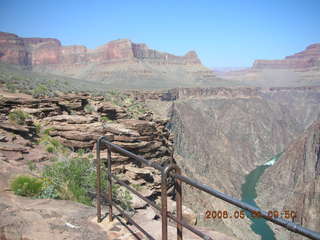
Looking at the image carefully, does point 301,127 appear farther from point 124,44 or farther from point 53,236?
point 53,236

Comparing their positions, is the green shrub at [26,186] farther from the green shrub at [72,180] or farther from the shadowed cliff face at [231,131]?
the shadowed cliff face at [231,131]

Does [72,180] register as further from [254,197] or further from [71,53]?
[71,53]

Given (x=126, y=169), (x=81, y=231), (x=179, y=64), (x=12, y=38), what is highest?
(x=12, y=38)

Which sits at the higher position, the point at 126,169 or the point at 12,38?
the point at 12,38

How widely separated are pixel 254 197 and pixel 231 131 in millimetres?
36389

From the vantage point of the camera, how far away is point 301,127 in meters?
110

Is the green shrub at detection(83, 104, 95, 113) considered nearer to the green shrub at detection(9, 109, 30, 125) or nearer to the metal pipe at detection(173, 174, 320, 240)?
the green shrub at detection(9, 109, 30, 125)

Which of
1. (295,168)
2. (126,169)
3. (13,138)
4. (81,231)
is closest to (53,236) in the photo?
(81,231)

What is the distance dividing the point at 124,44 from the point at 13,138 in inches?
4868

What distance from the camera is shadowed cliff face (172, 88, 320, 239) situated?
A: 1976 inches

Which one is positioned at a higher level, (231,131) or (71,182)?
(71,182)

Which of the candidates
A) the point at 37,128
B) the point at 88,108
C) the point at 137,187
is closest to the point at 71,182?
the point at 137,187

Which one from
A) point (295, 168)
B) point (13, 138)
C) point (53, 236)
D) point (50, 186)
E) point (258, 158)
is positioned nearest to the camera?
point (53, 236)

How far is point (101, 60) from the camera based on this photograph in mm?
130000
